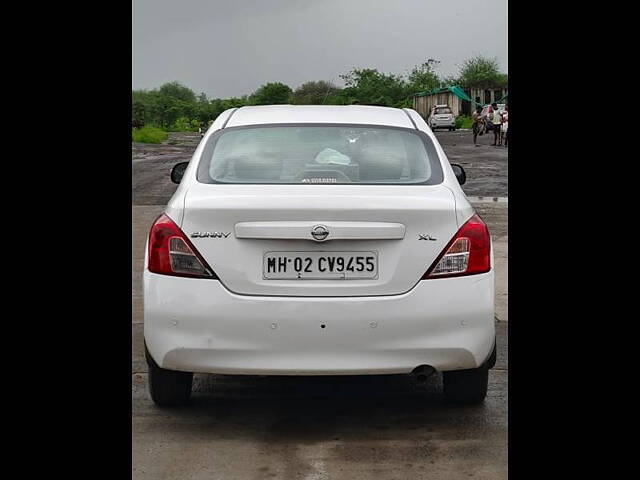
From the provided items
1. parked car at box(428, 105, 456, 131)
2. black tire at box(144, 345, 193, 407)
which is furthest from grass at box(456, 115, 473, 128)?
black tire at box(144, 345, 193, 407)

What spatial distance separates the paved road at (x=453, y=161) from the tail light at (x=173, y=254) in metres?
14.6

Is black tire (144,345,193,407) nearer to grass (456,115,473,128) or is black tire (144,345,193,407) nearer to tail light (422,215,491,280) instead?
tail light (422,215,491,280)

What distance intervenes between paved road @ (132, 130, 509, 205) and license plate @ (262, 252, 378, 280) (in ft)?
48.8

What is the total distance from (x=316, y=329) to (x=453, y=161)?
94.1 feet

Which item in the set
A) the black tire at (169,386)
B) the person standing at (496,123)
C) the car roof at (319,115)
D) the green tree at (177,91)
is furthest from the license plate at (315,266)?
the green tree at (177,91)

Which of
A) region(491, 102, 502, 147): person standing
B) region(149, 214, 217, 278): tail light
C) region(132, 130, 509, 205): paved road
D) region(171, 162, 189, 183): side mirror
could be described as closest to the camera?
region(149, 214, 217, 278): tail light

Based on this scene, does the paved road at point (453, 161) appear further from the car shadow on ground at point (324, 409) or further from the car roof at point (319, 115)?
the car shadow on ground at point (324, 409)

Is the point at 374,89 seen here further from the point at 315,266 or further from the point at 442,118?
the point at 315,266

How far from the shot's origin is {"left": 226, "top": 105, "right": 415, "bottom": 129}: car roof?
6.14 metres

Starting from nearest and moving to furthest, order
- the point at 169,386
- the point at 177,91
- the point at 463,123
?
1. the point at 169,386
2. the point at 463,123
3. the point at 177,91

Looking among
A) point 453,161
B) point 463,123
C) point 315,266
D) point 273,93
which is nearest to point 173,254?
point 315,266

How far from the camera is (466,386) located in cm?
575
